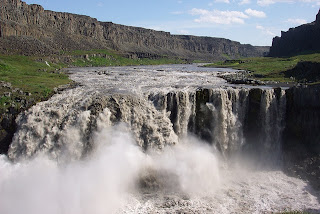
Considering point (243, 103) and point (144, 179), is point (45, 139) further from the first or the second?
point (243, 103)

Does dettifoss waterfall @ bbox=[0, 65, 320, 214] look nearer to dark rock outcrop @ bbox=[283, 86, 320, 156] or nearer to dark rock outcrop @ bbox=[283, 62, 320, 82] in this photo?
dark rock outcrop @ bbox=[283, 86, 320, 156]

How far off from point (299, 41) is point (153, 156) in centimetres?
10931

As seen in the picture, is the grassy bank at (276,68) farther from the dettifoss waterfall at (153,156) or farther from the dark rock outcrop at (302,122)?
the dettifoss waterfall at (153,156)

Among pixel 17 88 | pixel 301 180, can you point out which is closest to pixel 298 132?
pixel 301 180

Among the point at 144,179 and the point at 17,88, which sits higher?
the point at 17,88

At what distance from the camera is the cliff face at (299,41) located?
99.9 m

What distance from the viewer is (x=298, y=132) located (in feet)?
90.5

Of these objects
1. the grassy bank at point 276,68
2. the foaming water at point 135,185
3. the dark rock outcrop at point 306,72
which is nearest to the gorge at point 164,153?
the foaming water at point 135,185

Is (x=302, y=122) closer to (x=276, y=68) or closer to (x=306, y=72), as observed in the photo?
(x=306, y=72)

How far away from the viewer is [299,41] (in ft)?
366

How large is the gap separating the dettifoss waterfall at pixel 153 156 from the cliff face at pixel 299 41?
268 ft

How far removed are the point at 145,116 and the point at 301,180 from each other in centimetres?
1484

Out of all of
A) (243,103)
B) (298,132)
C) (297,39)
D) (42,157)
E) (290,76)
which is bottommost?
(42,157)


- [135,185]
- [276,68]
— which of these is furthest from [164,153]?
[276,68]
